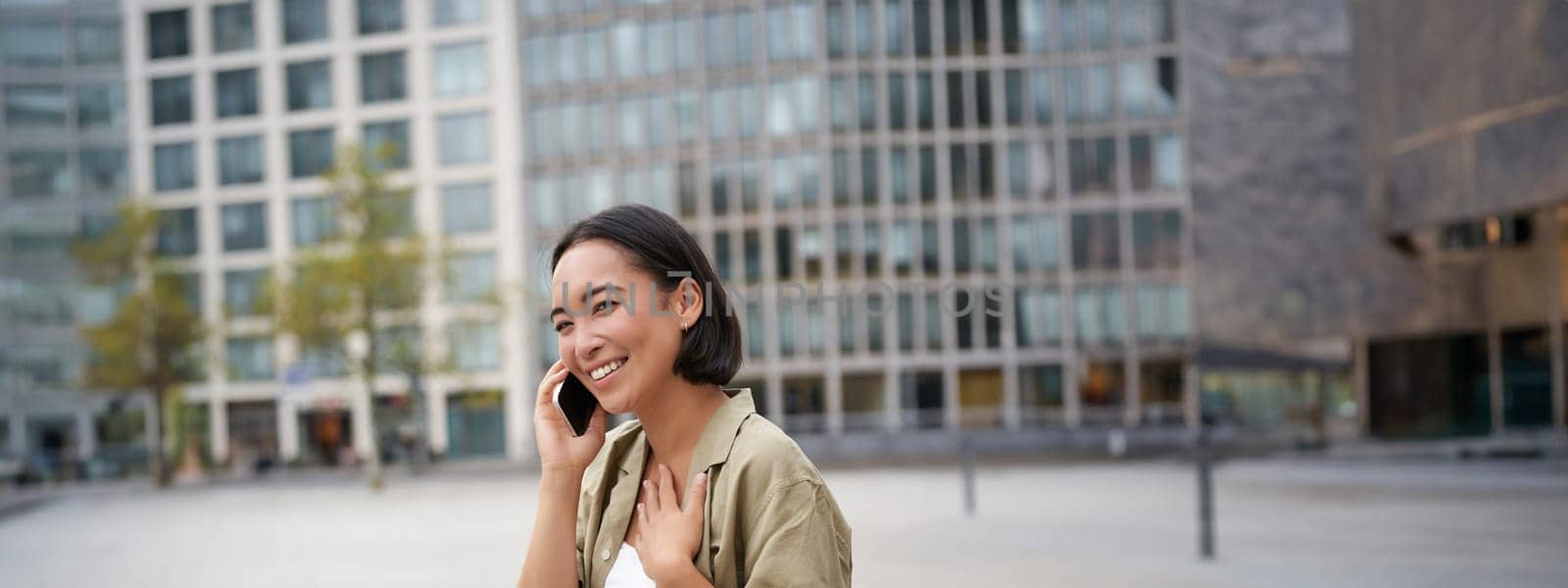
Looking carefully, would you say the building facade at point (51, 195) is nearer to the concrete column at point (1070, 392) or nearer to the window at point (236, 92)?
the window at point (236, 92)

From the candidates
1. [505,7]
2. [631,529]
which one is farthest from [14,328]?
[631,529]

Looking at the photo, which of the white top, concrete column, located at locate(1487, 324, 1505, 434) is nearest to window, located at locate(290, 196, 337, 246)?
concrete column, located at locate(1487, 324, 1505, 434)

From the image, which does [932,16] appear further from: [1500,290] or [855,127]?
[1500,290]

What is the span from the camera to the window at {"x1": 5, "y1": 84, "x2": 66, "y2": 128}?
2311 inches

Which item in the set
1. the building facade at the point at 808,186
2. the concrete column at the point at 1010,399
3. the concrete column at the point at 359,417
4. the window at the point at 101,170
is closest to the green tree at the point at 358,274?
the building facade at the point at 808,186

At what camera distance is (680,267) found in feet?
8.52

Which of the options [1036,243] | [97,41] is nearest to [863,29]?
[1036,243]

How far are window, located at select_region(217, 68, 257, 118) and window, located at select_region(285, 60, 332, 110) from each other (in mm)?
1709

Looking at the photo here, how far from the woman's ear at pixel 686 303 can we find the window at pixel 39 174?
6339 cm

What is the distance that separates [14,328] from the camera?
2302 inches

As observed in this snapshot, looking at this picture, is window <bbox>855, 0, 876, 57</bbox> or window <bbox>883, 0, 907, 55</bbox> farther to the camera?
window <bbox>883, 0, 907, 55</bbox>

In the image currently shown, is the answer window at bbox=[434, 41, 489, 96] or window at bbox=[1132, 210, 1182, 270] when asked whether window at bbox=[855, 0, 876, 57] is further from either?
window at bbox=[434, 41, 489, 96]

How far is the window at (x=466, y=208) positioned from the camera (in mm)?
57938

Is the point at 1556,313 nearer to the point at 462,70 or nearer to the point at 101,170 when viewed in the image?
the point at 462,70
